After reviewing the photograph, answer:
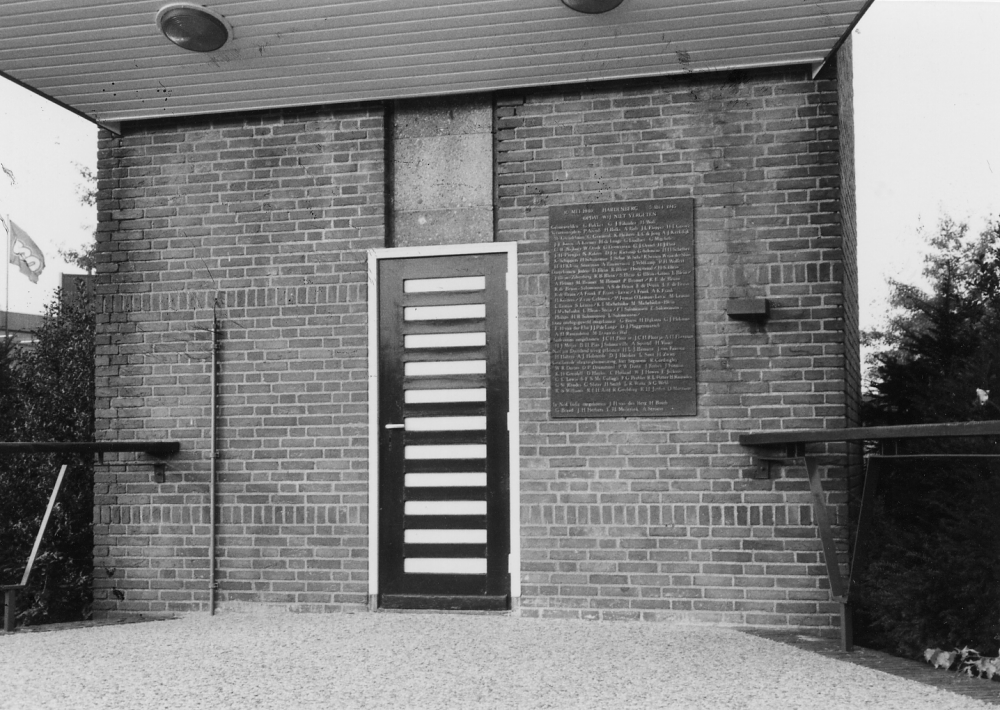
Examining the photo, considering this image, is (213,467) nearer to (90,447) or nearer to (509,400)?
(90,447)

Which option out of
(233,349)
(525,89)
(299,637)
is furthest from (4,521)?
(525,89)

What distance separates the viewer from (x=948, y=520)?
5254 mm

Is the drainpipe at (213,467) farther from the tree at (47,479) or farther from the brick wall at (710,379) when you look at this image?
the brick wall at (710,379)

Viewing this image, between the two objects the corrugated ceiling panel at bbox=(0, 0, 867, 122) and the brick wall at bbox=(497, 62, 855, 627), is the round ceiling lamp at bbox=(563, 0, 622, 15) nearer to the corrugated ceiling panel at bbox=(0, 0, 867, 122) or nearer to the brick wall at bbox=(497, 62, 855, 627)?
the corrugated ceiling panel at bbox=(0, 0, 867, 122)

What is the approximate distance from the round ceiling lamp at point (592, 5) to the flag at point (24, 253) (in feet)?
16.8

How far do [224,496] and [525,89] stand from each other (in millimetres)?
3488

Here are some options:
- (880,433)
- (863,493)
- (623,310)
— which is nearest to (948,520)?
(863,493)

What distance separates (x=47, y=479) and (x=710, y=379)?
5.04 metres

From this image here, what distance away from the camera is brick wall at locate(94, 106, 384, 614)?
6.95 metres

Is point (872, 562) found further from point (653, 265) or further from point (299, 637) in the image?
point (299, 637)

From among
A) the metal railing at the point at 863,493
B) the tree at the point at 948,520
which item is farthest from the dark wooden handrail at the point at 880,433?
the tree at the point at 948,520

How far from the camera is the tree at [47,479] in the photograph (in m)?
7.32

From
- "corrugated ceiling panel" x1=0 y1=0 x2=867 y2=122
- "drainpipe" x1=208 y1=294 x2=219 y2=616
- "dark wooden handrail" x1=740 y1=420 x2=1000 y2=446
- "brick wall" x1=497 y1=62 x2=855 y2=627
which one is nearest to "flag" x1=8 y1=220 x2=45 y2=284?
"corrugated ceiling panel" x1=0 y1=0 x2=867 y2=122

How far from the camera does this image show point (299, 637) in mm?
5926
